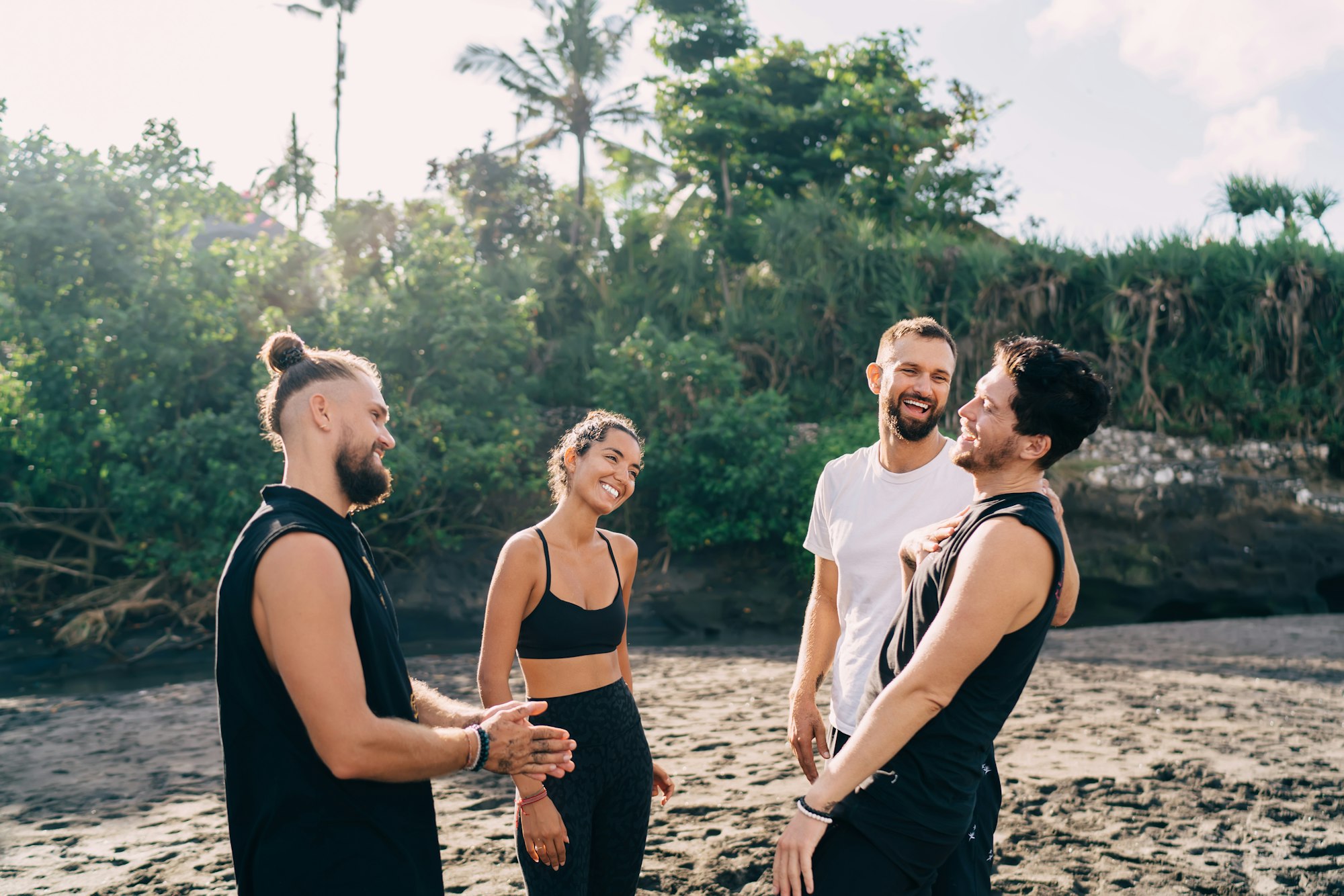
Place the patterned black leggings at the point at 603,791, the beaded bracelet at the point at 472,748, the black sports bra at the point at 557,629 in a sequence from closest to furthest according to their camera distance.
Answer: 1. the beaded bracelet at the point at 472,748
2. the patterned black leggings at the point at 603,791
3. the black sports bra at the point at 557,629

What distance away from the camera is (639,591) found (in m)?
15.1

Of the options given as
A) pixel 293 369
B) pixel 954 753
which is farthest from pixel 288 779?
pixel 954 753

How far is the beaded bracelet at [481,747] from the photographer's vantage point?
2006 millimetres

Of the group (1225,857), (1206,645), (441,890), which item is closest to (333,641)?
(441,890)

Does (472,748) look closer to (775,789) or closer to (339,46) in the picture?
(775,789)

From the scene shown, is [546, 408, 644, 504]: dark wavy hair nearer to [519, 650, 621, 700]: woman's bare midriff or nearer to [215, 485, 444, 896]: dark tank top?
[519, 650, 621, 700]: woman's bare midriff

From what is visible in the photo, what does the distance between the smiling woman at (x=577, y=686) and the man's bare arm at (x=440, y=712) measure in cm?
38

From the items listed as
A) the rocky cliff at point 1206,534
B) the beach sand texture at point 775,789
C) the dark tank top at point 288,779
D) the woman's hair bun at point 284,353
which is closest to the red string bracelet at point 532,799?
the dark tank top at point 288,779

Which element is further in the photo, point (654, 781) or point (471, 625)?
point (471, 625)

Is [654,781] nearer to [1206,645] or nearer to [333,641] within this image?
[333,641]

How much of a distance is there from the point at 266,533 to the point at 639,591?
13.4 m

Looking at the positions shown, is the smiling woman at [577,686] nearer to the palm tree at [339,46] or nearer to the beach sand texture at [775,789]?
the beach sand texture at [775,789]

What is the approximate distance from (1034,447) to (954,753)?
64 centimetres

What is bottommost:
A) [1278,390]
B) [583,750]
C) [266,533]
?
[583,750]
